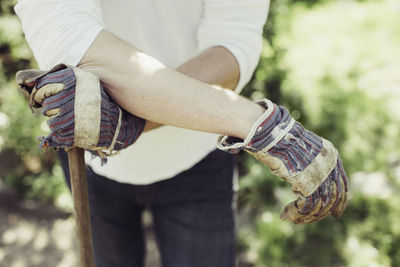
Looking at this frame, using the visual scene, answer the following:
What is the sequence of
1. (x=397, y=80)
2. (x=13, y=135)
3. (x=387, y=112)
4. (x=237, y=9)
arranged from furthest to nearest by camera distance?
1. (x=13, y=135)
2. (x=397, y=80)
3. (x=387, y=112)
4. (x=237, y=9)

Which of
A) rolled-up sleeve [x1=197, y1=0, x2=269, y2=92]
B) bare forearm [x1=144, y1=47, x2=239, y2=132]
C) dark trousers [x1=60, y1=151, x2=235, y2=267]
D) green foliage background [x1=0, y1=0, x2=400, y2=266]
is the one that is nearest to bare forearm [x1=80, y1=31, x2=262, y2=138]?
bare forearm [x1=144, y1=47, x2=239, y2=132]

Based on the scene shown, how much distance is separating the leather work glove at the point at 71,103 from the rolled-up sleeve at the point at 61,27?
0.23 feet

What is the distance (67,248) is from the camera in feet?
11.8

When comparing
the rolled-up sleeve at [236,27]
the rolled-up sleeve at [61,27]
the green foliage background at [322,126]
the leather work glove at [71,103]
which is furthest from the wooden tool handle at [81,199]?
the green foliage background at [322,126]

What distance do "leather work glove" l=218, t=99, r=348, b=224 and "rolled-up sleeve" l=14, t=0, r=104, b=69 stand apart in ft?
1.33

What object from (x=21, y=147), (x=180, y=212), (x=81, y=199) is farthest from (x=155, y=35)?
(x=21, y=147)

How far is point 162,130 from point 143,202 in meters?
0.32

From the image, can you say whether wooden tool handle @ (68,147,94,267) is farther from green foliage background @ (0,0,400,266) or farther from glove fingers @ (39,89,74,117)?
green foliage background @ (0,0,400,266)

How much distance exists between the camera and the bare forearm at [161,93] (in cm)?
105

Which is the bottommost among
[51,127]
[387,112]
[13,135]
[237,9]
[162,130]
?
[13,135]

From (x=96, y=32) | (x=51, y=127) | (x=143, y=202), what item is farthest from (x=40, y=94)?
(x=143, y=202)

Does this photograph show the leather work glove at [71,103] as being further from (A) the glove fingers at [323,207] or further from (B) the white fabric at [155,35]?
(A) the glove fingers at [323,207]

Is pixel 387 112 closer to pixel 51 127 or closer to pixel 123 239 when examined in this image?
pixel 123 239

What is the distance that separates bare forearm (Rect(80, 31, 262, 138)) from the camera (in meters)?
1.05
